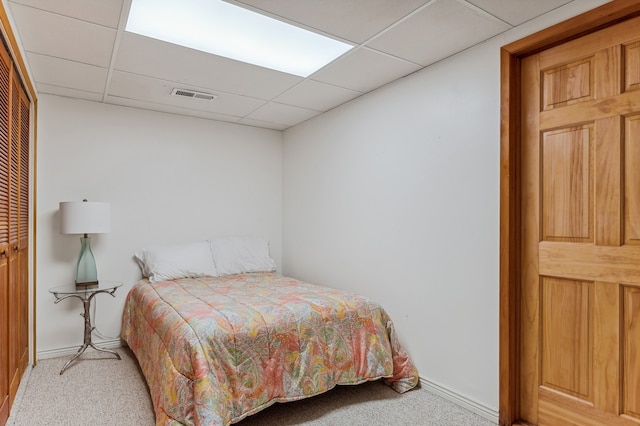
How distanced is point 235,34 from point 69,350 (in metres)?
2.96

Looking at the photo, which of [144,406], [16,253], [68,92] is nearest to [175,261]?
[16,253]

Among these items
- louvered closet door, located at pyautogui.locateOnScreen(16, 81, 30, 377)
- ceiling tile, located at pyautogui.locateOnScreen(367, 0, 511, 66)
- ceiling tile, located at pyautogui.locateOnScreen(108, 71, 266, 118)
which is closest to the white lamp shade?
louvered closet door, located at pyautogui.locateOnScreen(16, 81, 30, 377)

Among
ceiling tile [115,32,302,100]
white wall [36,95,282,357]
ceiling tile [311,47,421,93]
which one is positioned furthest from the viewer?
white wall [36,95,282,357]

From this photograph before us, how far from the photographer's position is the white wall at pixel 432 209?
2.31 m

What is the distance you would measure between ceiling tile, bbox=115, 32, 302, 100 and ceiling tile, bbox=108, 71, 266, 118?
0.12 meters

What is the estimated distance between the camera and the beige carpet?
2273 mm

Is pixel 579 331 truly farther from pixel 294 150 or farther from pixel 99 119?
pixel 99 119

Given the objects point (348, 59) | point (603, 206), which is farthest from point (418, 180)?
point (603, 206)

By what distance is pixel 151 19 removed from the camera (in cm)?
224

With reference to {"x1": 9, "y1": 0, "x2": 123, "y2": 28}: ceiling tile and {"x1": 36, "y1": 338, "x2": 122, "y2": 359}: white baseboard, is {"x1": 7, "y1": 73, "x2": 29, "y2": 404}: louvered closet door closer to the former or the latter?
{"x1": 36, "y1": 338, "x2": 122, "y2": 359}: white baseboard

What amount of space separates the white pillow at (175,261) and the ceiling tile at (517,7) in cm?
303

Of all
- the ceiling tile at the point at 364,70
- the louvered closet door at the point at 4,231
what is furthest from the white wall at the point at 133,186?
the ceiling tile at the point at 364,70

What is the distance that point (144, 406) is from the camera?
2.44 meters

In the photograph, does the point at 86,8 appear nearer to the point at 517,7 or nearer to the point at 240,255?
the point at 517,7
